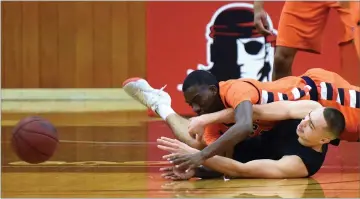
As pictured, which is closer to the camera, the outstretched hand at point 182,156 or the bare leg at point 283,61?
the outstretched hand at point 182,156

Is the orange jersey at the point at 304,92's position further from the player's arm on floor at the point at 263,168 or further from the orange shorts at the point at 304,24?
the orange shorts at the point at 304,24

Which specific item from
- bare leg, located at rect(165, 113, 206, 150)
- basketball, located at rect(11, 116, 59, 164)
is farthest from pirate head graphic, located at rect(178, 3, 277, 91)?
basketball, located at rect(11, 116, 59, 164)

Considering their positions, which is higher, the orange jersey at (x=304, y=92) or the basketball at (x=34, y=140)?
the orange jersey at (x=304, y=92)

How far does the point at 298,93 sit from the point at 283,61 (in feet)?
3.51

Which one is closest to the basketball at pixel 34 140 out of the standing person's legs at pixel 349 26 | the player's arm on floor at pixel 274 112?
the player's arm on floor at pixel 274 112

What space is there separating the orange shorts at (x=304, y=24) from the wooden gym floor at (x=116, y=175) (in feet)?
4.09

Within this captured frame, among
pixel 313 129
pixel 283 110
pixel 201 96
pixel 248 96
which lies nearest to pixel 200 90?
pixel 201 96

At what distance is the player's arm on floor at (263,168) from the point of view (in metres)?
4.07

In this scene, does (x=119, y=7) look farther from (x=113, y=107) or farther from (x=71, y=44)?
(x=113, y=107)

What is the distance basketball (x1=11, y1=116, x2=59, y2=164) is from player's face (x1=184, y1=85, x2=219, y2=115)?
2.42 ft

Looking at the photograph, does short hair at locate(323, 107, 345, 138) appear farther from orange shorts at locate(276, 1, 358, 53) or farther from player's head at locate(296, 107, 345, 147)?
orange shorts at locate(276, 1, 358, 53)

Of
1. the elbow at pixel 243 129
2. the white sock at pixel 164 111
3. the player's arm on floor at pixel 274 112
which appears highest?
the player's arm on floor at pixel 274 112

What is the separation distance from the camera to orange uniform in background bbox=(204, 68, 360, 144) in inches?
165

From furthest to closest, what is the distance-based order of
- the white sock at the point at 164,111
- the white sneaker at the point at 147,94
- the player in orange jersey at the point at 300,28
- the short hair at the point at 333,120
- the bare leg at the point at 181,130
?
the player in orange jersey at the point at 300,28
the white sneaker at the point at 147,94
the white sock at the point at 164,111
the bare leg at the point at 181,130
the short hair at the point at 333,120
